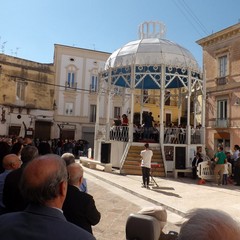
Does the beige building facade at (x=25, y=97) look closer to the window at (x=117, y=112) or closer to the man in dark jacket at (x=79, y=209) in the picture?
the window at (x=117, y=112)

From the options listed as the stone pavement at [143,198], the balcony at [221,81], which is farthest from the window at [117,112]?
the stone pavement at [143,198]

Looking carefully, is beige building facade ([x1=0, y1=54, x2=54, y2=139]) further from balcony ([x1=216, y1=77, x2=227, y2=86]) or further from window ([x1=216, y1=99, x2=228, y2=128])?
balcony ([x1=216, y1=77, x2=227, y2=86])

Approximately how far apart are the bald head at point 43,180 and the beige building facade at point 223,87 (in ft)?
68.5

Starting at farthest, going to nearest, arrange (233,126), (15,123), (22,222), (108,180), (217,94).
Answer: (15,123), (217,94), (233,126), (108,180), (22,222)

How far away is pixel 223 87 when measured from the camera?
73.2 ft

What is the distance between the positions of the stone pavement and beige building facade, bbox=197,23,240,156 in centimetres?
1131

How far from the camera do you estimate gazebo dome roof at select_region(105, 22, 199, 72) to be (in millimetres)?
13716

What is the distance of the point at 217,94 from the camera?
22.8 m

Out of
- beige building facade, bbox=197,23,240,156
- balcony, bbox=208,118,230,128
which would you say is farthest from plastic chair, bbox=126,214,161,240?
balcony, bbox=208,118,230,128

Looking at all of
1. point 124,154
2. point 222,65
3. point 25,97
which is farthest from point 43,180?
point 25,97

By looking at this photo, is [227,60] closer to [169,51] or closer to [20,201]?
[169,51]

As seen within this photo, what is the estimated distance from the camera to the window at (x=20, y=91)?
94.0 feet

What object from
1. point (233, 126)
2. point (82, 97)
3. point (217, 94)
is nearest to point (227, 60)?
point (217, 94)

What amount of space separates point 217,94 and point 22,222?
74.7 feet
